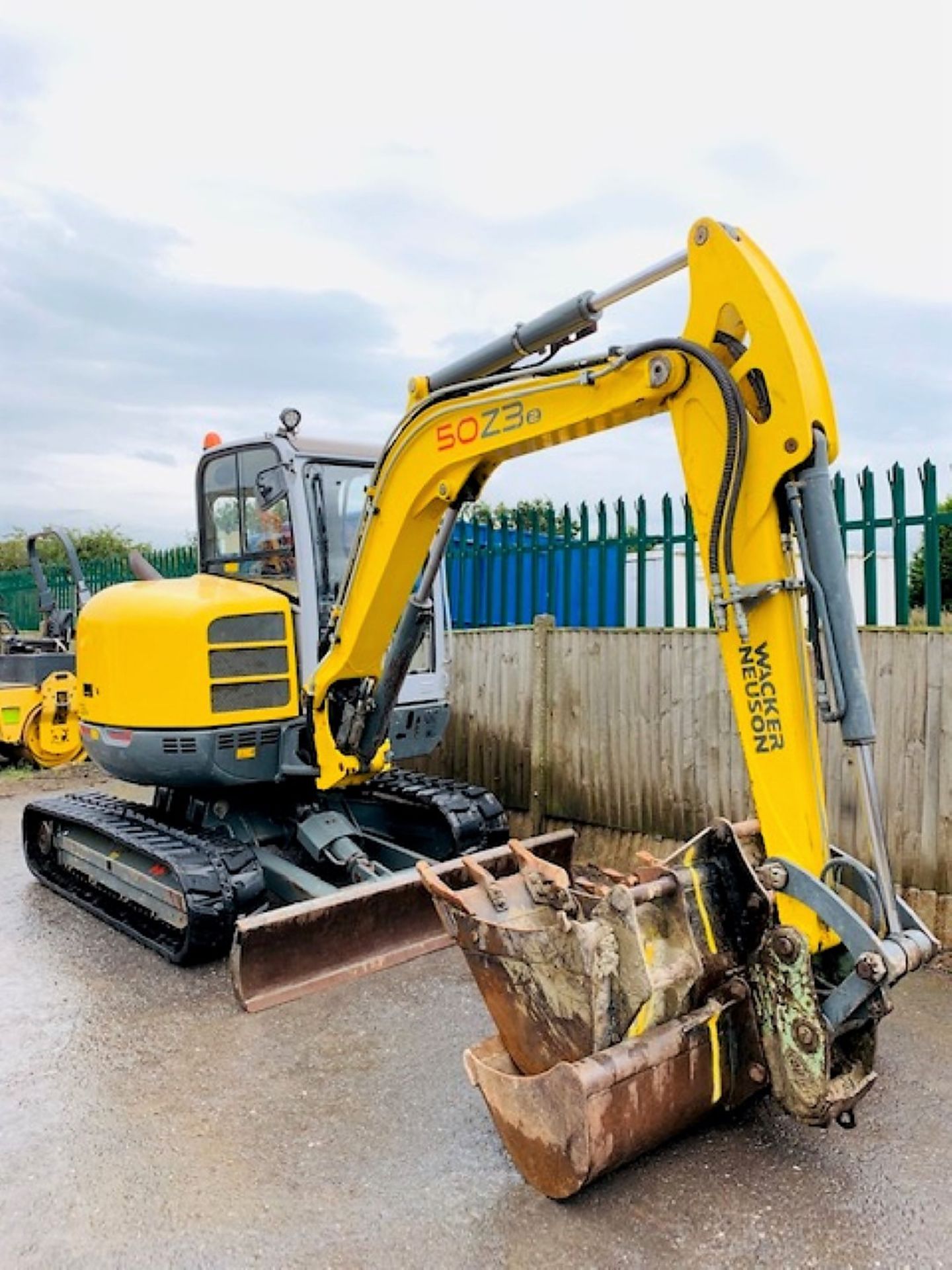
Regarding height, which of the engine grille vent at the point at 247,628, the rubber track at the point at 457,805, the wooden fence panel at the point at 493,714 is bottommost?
the rubber track at the point at 457,805

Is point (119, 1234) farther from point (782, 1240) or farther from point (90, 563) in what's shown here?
point (90, 563)

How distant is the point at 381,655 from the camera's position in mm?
5258

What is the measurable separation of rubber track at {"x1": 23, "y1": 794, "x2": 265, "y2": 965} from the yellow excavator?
20 mm

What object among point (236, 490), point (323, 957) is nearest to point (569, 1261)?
point (323, 957)

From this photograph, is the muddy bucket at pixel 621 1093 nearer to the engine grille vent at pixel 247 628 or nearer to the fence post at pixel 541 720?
the engine grille vent at pixel 247 628

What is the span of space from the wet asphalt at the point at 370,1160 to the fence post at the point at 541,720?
254cm

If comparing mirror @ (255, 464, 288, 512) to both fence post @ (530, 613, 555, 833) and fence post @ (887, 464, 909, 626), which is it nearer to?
fence post @ (530, 613, 555, 833)

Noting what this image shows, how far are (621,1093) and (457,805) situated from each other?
10.7 feet

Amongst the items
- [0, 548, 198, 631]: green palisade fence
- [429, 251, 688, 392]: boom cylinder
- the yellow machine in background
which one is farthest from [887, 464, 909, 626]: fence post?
[0, 548, 198, 631]: green palisade fence

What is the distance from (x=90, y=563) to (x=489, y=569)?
9.25 metres

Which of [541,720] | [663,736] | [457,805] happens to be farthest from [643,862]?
[541,720]

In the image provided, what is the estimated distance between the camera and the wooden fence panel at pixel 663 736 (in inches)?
195

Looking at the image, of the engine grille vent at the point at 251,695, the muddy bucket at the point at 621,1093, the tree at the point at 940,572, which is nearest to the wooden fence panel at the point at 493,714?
the engine grille vent at the point at 251,695

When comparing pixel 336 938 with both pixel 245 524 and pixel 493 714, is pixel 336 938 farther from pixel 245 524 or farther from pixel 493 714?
pixel 493 714
